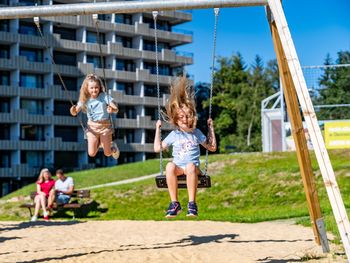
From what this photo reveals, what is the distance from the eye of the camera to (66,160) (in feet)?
178

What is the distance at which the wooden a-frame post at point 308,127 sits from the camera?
6.73 meters

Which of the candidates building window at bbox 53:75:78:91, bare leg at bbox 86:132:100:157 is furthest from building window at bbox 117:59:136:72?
bare leg at bbox 86:132:100:157

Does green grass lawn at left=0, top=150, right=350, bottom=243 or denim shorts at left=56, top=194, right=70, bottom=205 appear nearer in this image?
denim shorts at left=56, top=194, right=70, bottom=205

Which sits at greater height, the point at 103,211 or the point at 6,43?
the point at 6,43

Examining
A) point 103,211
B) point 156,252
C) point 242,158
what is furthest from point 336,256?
point 242,158

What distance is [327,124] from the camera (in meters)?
24.5

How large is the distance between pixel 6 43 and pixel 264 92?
2645cm

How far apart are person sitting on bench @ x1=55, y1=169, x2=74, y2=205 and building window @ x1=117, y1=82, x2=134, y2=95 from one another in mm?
38925

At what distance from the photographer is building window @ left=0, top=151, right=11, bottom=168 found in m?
50.2

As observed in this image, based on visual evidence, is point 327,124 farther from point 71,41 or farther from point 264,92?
point 264,92

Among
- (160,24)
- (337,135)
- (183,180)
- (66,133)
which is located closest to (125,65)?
(160,24)

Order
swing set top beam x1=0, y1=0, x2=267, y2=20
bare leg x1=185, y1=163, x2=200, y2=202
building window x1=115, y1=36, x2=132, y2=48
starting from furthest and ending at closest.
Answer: building window x1=115, y1=36, x2=132, y2=48 → bare leg x1=185, y1=163, x2=200, y2=202 → swing set top beam x1=0, y1=0, x2=267, y2=20

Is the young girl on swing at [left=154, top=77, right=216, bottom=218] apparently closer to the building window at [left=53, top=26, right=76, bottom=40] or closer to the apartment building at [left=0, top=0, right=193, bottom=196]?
the apartment building at [left=0, top=0, right=193, bottom=196]

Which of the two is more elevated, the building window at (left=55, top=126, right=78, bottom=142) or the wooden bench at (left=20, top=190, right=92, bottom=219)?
the building window at (left=55, top=126, right=78, bottom=142)
